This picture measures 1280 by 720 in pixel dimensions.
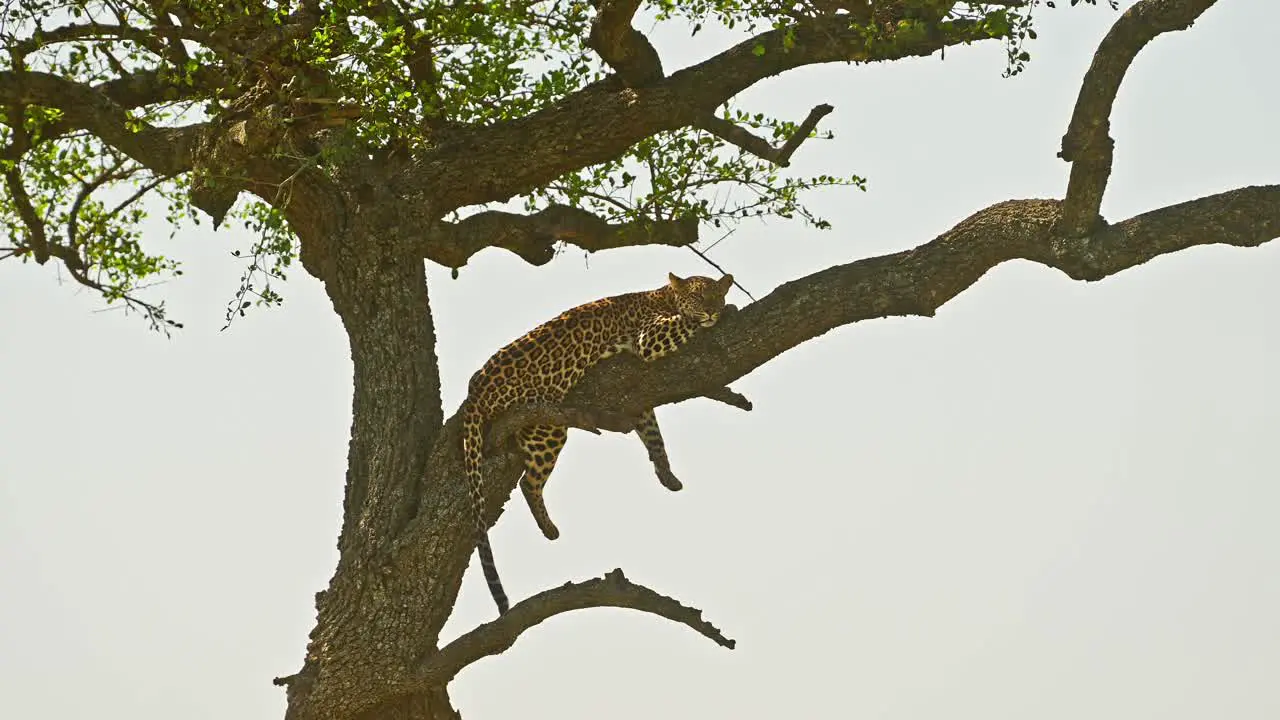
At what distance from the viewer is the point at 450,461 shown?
959cm

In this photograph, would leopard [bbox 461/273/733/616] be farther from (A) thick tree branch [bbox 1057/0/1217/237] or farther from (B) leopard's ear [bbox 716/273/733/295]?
(A) thick tree branch [bbox 1057/0/1217/237]

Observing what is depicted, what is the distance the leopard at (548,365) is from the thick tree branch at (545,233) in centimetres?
80

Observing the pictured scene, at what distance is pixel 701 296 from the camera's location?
9633 mm

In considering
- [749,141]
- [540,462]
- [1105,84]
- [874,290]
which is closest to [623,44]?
[749,141]

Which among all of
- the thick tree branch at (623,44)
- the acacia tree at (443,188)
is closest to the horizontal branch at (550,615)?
the acacia tree at (443,188)

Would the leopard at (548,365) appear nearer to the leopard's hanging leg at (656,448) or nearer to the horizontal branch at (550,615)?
the horizontal branch at (550,615)

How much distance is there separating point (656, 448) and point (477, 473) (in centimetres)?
123

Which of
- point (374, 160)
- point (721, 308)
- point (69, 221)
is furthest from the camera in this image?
point (69, 221)

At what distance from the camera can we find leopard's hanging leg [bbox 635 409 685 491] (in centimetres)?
1012

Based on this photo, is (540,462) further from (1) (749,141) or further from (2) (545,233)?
(1) (749,141)

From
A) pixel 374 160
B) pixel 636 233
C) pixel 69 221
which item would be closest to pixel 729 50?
pixel 636 233

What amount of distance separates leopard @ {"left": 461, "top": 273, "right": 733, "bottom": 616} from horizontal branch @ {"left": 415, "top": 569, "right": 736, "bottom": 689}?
240 millimetres

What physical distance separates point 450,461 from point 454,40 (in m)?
2.47

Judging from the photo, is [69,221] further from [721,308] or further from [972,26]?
[972,26]
